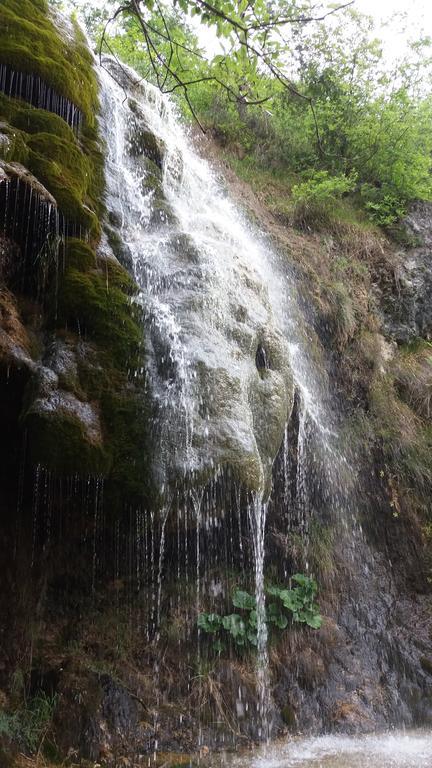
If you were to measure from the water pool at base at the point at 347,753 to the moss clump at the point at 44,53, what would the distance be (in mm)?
5960

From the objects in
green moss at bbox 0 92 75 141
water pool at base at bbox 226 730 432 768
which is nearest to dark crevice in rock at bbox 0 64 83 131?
green moss at bbox 0 92 75 141

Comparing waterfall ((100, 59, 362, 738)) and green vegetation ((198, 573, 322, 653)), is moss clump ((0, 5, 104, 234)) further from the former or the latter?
green vegetation ((198, 573, 322, 653))

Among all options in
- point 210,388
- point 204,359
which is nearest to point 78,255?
point 204,359

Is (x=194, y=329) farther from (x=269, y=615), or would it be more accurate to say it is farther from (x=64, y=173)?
(x=269, y=615)

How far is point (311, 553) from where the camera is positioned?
604cm

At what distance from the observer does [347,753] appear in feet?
14.4

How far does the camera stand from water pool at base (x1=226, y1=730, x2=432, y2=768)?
162 inches

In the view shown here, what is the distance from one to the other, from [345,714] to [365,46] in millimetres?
11724

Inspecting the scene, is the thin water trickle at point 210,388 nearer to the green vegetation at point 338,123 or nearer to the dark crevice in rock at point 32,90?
the dark crevice in rock at point 32,90

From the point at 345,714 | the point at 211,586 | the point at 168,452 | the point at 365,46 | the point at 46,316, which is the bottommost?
the point at 345,714

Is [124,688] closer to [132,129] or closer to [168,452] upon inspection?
[168,452]

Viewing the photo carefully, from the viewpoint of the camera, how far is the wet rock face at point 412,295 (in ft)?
30.6

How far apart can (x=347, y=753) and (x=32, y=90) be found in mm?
6169

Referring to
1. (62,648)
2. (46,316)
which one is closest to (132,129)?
(46,316)
